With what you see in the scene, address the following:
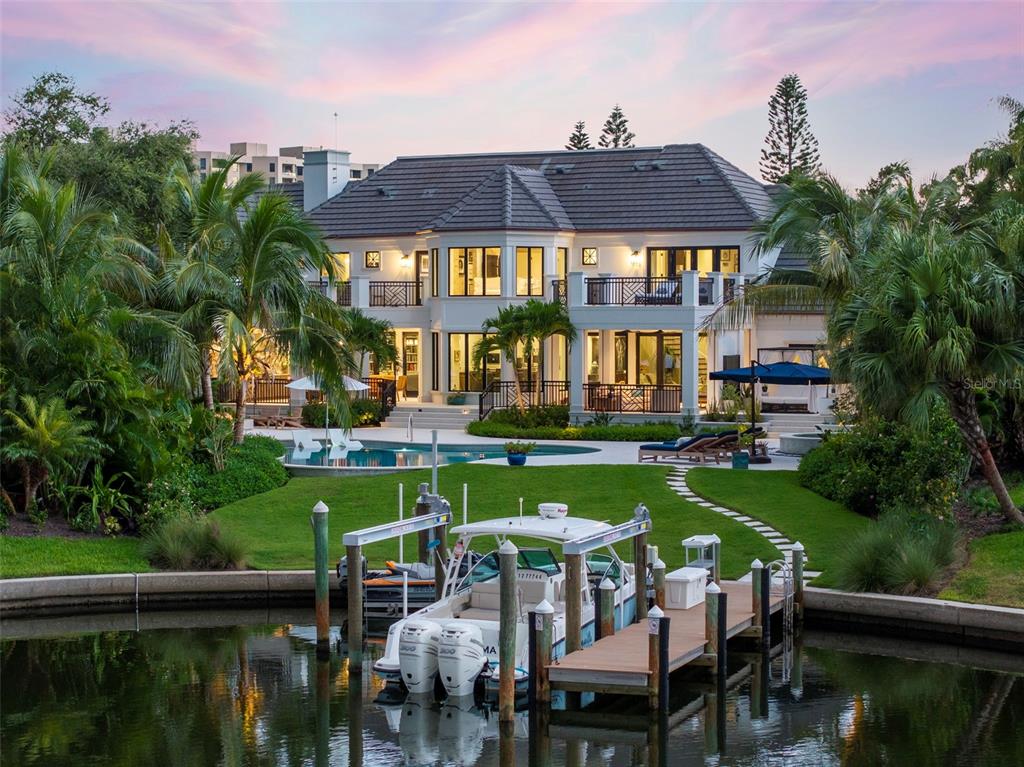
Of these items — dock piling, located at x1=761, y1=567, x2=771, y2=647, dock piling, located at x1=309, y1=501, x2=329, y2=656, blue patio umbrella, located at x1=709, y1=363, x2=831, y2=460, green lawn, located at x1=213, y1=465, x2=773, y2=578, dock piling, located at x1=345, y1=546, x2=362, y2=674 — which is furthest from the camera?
blue patio umbrella, located at x1=709, y1=363, x2=831, y2=460

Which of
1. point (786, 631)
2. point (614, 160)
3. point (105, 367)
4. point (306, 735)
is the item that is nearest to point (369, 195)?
point (614, 160)

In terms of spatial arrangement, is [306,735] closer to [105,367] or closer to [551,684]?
[551,684]

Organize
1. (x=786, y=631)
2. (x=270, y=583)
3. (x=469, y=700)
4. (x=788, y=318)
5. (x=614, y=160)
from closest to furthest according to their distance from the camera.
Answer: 1. (x=469, y=700)
2. (x=786, y=631)
3. (x=270, y=583)
4. (x=788, y=318)
5. (x=614, y=160)

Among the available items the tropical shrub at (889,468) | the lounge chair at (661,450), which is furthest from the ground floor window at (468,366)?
the tropical shrub at (889,468)

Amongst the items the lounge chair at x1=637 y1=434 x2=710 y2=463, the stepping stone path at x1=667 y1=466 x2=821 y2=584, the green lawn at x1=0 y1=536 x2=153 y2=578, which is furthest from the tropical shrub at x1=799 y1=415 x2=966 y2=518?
the green lawn at x1=0 y1=536 x2=153 y2=578

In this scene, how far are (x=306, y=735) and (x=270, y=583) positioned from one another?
6.78 metres

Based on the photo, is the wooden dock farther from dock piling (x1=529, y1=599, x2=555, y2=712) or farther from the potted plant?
the potted plant

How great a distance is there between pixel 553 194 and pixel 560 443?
13.6 metres

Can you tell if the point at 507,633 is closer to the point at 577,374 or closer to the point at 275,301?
the point at 275,301

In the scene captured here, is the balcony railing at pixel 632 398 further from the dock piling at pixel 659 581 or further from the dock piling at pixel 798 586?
the dock piling at pixel 659 581

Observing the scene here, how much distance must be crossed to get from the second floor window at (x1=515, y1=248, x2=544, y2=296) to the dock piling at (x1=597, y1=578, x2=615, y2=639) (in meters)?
28.6

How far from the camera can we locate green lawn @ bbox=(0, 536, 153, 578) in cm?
2478

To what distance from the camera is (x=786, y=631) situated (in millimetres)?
22562

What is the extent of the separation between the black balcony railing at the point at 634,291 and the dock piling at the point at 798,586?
22.2 m
